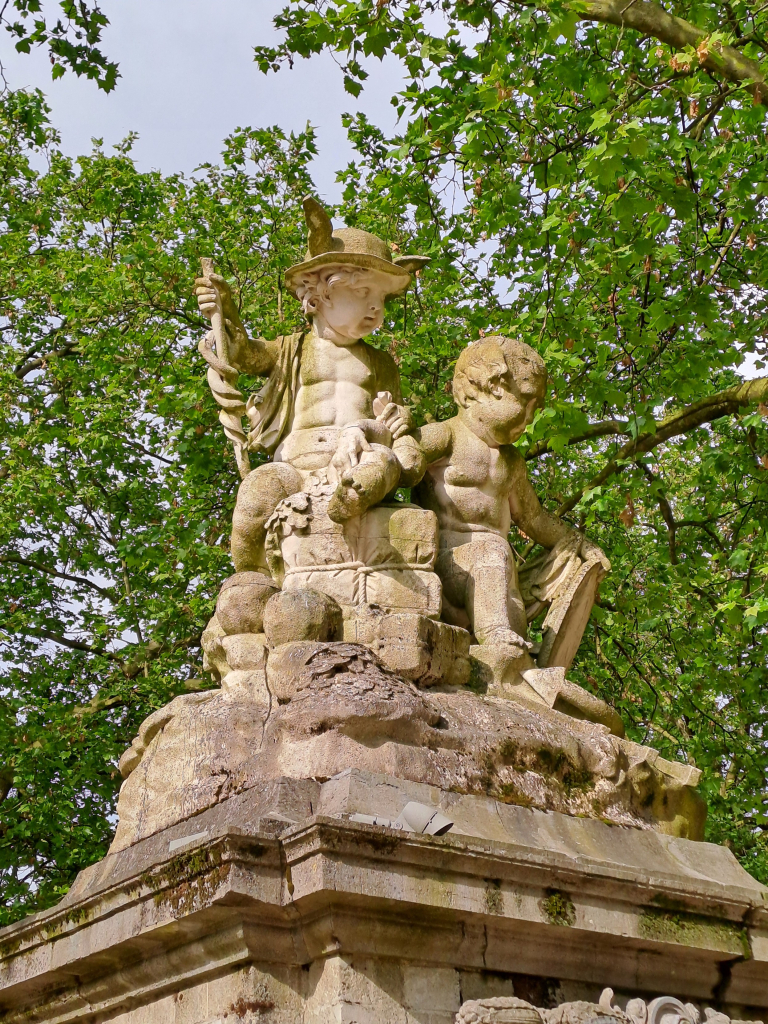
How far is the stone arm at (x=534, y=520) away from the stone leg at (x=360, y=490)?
1.04 metres

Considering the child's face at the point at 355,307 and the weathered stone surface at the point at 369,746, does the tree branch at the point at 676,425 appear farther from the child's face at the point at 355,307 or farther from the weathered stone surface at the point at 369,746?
the weathered stone surface at the point at 369,746

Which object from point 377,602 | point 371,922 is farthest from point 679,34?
point 371,922

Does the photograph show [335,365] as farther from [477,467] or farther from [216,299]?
[477,467]

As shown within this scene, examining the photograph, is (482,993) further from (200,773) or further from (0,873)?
(0,873)

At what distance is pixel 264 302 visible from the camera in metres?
12.6

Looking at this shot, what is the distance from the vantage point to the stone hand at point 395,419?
5965mm

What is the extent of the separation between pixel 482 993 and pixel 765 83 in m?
5.70

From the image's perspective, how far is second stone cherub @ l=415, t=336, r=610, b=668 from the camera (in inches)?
230

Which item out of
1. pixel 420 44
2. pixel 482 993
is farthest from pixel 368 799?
pixel 420 44

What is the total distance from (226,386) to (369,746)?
251cm

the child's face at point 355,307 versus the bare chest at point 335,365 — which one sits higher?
the child's face at point 355,307

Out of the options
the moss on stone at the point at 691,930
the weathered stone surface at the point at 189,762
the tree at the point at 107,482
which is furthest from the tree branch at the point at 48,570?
the moss on stone at the point at 691,930

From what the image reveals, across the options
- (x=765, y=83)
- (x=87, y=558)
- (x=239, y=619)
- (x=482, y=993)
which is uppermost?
(x=87, y=558)

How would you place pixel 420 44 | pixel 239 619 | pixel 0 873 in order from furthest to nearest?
pixel 0 873
pixel 420 44
pixel 239 619
